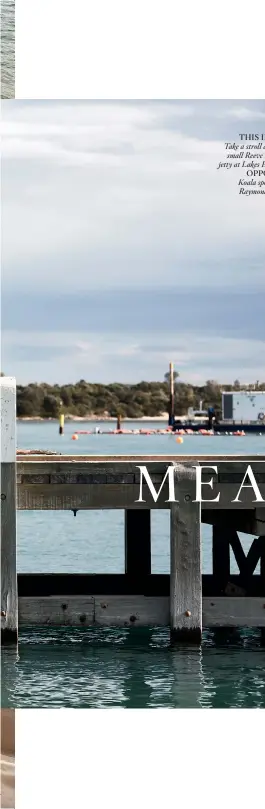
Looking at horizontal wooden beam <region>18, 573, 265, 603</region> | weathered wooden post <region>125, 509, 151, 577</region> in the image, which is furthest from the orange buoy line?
horizontal wooden beam <region>18, 573, 265, 603</region>

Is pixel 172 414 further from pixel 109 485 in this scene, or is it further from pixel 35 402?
pixel 109 485

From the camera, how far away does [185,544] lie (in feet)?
50.5

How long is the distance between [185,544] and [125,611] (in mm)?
1102

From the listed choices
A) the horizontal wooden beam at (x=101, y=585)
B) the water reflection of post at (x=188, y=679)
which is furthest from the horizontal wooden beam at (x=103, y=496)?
the horizontal wooden beam at (x=101, y=585)

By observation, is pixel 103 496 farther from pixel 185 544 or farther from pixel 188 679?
pixel 188 679

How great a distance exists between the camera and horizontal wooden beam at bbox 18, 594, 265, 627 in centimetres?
1580

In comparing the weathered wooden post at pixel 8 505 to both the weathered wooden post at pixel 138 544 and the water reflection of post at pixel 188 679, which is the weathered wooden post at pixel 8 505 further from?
the weathered wooden post at pixel 138 544

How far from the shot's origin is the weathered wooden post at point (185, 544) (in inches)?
605
